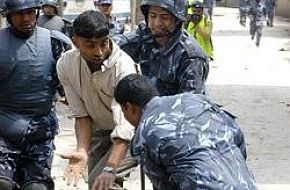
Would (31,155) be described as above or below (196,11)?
above

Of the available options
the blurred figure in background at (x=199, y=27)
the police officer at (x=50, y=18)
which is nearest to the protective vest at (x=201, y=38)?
the blurred figure in background at (x=199, y=27)

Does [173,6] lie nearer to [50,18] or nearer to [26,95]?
[26,95]

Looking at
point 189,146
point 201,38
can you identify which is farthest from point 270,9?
point 189,146

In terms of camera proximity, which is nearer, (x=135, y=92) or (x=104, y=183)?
(x=135, y=92)

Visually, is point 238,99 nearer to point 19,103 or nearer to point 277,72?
point 277,72

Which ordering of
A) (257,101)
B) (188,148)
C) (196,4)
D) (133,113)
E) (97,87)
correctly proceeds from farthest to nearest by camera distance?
(257,101) < (196,4) < (97,87) < (133,113) < (188,148)

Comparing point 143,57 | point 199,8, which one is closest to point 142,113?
Result: point 143,57

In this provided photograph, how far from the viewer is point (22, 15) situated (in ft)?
15.3

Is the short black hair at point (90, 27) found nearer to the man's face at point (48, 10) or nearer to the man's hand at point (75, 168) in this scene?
the man's hand at point (75, 168)

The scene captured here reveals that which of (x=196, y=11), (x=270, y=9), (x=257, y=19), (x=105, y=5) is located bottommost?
(x=270, y=9)

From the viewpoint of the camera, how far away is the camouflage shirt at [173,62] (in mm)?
4449

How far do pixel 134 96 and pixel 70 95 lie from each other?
109 cm

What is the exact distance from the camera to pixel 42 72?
15.6 feet

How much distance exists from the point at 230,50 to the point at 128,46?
56.5 ft
